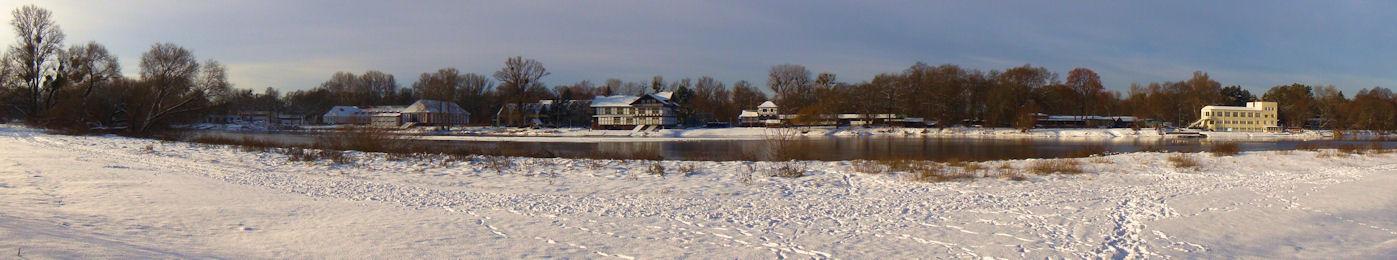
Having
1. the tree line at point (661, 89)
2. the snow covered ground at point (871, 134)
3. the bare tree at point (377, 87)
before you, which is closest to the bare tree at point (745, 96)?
the tree line at point (661, 89)

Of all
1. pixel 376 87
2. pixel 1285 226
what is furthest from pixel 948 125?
pixel 376 87

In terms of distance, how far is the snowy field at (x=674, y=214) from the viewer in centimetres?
580

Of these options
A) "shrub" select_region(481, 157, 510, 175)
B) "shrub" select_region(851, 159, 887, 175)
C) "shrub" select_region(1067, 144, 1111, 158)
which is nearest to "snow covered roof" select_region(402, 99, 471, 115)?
"shrub" select_region(481, 157, 510, 175)

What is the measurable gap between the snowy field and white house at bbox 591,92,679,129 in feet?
208

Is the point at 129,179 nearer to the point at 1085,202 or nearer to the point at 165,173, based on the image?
the point at 165,173

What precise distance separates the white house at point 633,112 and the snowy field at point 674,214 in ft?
208

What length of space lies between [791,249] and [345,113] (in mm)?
107024

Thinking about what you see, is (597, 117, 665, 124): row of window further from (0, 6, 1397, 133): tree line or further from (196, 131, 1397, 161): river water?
(196, 131, 1397, 161): river water

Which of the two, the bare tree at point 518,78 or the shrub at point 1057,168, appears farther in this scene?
the bare tree at point 518,78

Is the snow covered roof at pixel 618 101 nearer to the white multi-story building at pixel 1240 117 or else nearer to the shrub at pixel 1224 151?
the shrub at pixel 1224 151

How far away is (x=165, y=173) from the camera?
40.4 ft

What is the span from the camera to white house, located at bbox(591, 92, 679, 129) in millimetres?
77438

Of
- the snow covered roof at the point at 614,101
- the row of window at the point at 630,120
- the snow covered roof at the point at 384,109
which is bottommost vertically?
the row of window at the point at 630,120

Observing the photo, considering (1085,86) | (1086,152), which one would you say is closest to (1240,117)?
(1085,86)
